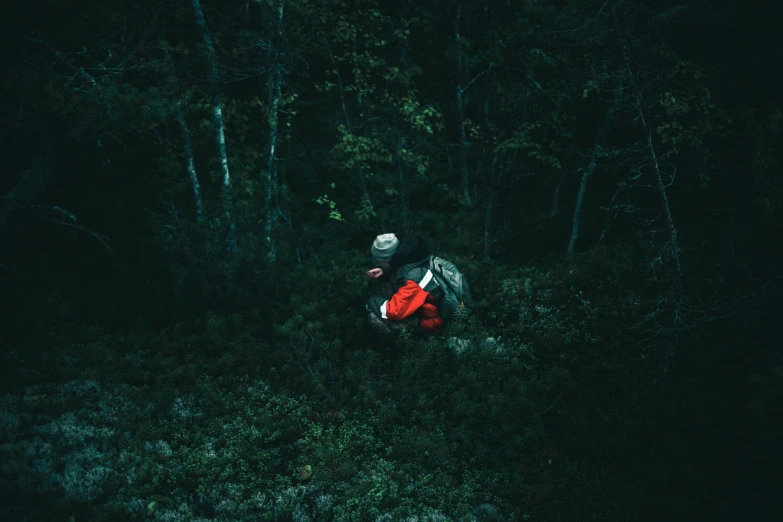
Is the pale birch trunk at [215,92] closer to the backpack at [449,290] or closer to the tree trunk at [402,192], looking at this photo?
the tree trunk at [402,192]

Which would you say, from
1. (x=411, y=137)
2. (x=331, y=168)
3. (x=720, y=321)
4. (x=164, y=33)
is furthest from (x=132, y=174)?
(x=720, y=321)

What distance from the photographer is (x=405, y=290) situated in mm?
7434

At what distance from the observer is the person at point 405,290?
294 inches

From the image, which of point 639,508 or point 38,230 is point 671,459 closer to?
point 639,508

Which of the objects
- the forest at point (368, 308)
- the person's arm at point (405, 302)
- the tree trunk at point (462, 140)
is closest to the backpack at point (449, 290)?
the forest at point (368, 308)

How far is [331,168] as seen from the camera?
13344 mm

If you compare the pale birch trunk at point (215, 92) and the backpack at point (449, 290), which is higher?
the pale birch trunk at point (215, 92)

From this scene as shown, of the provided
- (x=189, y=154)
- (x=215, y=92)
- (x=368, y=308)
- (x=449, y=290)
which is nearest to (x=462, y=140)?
(x=449, y=290)

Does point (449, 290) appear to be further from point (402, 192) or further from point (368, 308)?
point (402, 192)

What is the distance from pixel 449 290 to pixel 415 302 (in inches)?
31.6

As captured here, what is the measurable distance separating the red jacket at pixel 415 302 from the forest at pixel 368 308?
520 millimetres

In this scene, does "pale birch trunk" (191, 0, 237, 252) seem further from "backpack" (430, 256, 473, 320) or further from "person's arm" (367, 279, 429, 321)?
"backpack" (430, 256, 473, 320)

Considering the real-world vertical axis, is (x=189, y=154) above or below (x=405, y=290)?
above

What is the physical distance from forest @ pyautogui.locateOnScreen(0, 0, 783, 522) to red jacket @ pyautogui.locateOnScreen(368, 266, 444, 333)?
52cm
